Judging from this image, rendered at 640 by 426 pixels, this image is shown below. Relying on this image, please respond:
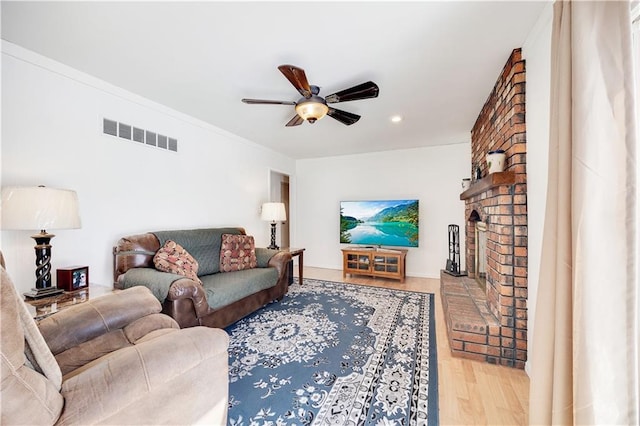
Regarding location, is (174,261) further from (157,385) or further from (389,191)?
(389,191)

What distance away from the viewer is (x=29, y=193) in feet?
5.10

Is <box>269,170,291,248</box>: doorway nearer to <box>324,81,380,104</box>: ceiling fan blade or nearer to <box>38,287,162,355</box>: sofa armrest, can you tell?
<box>324,81,380,104</box>: ceiling fan blade

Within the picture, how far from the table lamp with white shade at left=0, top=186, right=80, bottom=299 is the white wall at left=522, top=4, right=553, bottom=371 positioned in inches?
115

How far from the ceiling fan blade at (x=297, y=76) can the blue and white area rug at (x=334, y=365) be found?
2092 millimetres

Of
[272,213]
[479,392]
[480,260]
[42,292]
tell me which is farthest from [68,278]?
[480,260]

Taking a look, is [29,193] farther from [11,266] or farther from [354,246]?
[354,246]

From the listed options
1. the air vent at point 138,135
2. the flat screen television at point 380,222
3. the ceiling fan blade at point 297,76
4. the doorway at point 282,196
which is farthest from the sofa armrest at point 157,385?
the doorway at point 282,196

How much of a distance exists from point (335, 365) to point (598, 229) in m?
1.73

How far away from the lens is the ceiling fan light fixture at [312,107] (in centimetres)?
216

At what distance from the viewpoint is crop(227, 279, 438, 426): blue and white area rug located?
1.49 m

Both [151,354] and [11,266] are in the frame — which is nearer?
[151,354]

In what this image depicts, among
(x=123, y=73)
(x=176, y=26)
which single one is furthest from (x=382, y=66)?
(x=123, y=73)

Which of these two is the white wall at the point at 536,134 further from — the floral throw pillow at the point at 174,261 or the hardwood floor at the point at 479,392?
the floral throw pillow at the point at 174,261

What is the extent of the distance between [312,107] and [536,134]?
1611 millimetres
